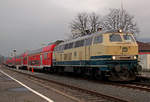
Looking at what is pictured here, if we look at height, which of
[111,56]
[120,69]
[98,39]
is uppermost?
[98,39]

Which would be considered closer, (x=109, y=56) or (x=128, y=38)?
(x=109, y=56)

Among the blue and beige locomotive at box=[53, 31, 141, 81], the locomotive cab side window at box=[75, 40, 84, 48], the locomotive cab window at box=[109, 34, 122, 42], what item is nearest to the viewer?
the blue and beige locomotive at box=[53, 31, 141, 81]

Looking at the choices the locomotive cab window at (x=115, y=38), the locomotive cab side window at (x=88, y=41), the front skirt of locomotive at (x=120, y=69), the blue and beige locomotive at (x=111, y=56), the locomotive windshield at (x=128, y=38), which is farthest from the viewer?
the locomotive cab side window at (x=88, y=41)

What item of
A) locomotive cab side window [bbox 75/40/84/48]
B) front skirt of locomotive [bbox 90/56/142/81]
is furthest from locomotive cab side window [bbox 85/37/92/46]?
front skirt of locomotive [bbox 90/56/142/81]

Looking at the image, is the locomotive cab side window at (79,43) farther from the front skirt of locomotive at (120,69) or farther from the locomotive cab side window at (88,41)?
the front skirt of locomotive at (120,69)

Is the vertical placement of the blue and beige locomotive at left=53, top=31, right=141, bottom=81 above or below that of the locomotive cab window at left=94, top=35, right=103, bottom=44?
below

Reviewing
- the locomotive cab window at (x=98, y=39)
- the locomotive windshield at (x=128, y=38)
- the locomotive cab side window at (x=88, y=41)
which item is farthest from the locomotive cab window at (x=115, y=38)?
the locomotive cab side window at (x=88, y=41)

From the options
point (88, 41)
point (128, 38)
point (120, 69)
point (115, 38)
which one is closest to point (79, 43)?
point (88, 41)

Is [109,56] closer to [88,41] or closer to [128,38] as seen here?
[128,38]

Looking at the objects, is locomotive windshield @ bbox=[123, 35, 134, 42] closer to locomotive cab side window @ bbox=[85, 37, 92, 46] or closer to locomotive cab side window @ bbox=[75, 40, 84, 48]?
locomotive cab side window @ bbox=[85, 37, 92, 46]

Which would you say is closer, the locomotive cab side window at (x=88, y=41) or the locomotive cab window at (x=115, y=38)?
the locomotive cab window at (x=115, y=38)

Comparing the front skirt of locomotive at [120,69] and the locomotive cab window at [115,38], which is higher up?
the locomotive cab window at [115,38]

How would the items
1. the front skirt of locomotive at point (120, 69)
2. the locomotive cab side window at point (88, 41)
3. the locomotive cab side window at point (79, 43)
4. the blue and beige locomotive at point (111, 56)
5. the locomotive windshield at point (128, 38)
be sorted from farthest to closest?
1. the locomotive cab side window at point (79, 43)
2. the locomotive cab side window at point (88, 41)
3. the locomotive windshield at point (128, 38)
4. the blue and beige locomotive at point (111, 56)
5. the front skirt of locomotive at point (120, 69)

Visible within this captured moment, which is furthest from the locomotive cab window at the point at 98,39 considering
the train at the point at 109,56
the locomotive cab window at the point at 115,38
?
the locomotive cab window at the point at 115,38
